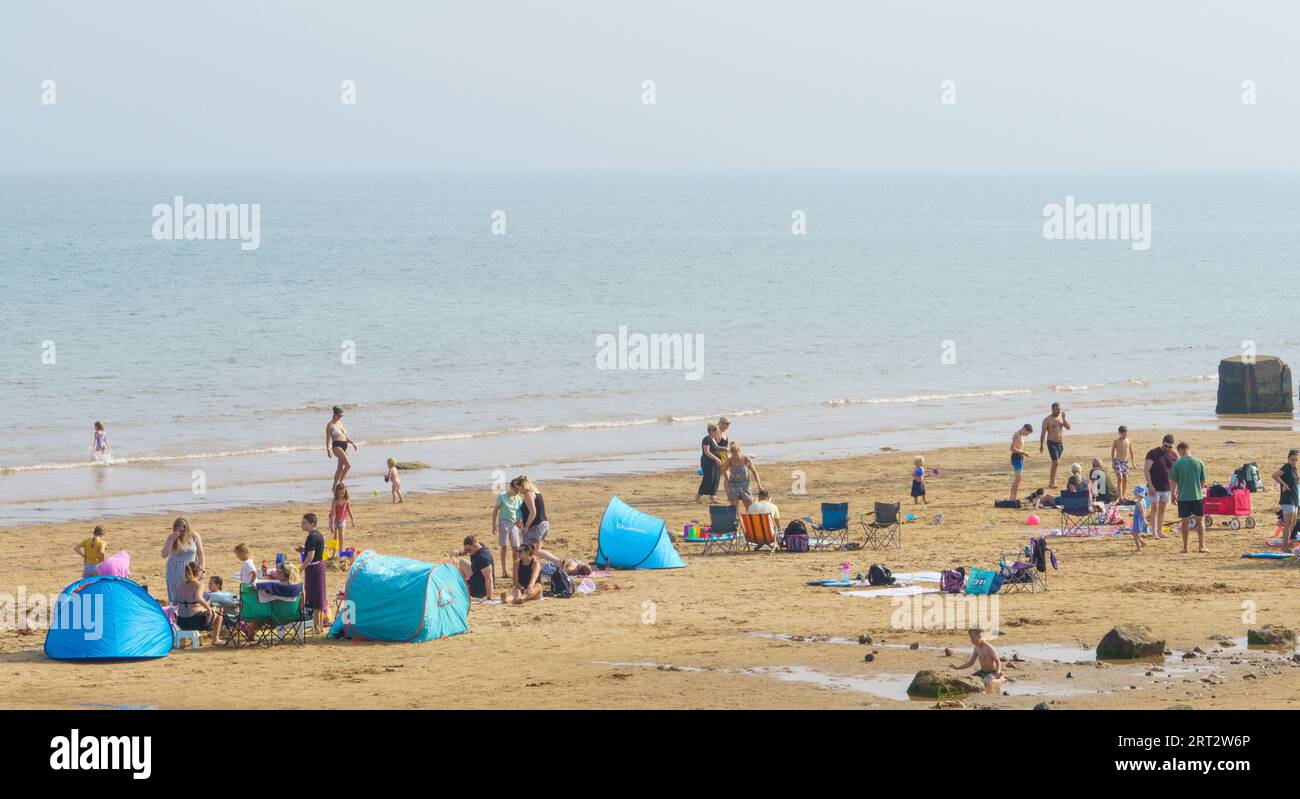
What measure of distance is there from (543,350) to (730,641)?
40005 mm

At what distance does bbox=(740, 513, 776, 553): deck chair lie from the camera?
1973 cm

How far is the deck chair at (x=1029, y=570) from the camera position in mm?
16562

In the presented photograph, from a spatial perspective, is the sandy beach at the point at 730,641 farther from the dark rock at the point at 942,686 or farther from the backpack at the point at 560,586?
the backpack at the point at 560,586

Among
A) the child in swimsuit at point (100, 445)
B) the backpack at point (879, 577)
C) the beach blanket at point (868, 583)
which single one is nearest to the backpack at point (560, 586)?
the beach blanket at point (868, 583)

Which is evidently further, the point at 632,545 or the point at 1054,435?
the point at 1054,435

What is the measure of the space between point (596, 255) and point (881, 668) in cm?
10148

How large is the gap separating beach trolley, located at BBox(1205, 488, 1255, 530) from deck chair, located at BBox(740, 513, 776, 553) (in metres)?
5.89

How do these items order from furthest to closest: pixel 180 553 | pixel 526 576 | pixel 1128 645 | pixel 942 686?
pixel 526 576
pixel 180 553
pixel 1128 645
pixel 942 686

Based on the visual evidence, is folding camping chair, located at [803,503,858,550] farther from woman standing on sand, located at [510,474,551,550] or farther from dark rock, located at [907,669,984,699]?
dark rock, located at [907,669,984,699]

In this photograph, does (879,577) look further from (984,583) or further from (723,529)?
(723,529)

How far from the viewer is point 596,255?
113375 millimetres

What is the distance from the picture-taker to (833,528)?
19.9 meters

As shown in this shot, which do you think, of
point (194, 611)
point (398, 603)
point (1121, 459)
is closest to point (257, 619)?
Result: point (194, 611)
